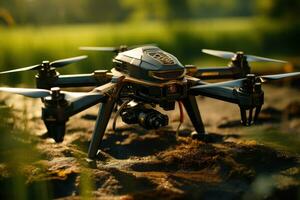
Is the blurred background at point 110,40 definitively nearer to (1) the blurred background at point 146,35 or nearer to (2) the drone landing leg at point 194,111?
(1) the blurred background at point 146,35

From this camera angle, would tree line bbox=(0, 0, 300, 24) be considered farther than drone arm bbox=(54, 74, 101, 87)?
Yes

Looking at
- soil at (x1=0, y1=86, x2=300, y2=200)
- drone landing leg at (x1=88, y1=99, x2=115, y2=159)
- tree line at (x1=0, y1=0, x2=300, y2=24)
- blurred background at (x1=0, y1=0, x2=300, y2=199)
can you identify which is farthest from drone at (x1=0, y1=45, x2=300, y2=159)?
tree line at (x1=0, y1=0, x2=300, y2=24)

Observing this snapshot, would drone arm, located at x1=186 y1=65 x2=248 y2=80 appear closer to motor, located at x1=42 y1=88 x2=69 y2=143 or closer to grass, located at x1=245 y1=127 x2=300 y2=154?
grass, located at x1=245 y1=127 x2=300 y2=154

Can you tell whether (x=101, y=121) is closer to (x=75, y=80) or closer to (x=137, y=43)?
(x=75, y=80)

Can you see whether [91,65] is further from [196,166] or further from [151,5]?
[151,5]

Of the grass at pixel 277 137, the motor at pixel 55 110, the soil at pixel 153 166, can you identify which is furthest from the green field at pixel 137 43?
the motor at pixel 55 110
